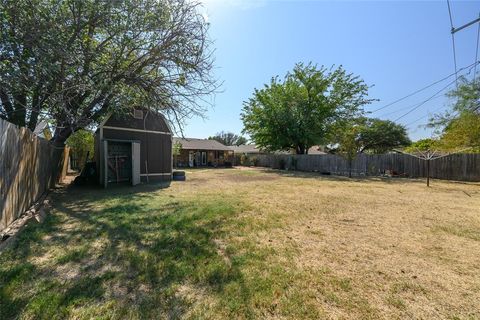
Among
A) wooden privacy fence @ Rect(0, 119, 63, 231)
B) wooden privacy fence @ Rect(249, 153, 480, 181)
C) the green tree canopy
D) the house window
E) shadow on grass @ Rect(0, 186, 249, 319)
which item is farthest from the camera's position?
→ the green tree canopy

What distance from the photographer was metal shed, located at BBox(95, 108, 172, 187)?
1071cm

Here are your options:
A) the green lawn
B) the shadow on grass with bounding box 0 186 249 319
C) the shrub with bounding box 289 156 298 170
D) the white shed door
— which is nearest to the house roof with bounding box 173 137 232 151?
the shrub with bounding box 289 156 298 170

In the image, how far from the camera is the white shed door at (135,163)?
11016 mm

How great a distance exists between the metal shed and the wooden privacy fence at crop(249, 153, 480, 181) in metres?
14.1

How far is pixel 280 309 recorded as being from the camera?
231 centimetres

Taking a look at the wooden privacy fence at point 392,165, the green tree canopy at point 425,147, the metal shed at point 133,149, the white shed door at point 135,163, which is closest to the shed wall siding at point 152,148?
the metal shed at point 133,149

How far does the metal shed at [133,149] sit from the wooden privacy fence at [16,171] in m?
4.38

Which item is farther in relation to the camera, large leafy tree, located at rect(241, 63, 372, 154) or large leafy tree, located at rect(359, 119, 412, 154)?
large leafy tree, located at rect(359, 119, 412, 154)

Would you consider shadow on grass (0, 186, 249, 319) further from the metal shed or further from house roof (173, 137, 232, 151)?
house roof (173, 137, 232, 151)

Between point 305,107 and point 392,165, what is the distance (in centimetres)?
912

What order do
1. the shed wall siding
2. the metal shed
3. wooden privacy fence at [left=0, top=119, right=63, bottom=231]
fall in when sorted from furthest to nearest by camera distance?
the shed wall siding → the metal shed → wooden privacy fence at [left=0, top=119, right=63, bottom=231]

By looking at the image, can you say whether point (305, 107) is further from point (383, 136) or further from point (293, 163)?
point (383, 136)

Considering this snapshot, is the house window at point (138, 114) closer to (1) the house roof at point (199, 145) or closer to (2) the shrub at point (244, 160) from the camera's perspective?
(1) the house roof at point (199, 145)

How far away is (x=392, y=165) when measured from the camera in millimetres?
17734
